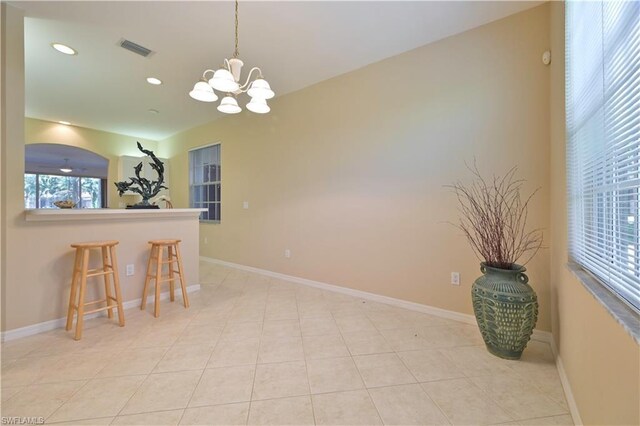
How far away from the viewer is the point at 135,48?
2777 millimetres

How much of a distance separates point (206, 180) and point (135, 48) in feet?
9.42

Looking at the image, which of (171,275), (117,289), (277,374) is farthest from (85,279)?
(277,374)

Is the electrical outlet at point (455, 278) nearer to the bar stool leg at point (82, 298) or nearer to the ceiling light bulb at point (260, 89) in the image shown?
the ceiling light bulb at point (260, 89)

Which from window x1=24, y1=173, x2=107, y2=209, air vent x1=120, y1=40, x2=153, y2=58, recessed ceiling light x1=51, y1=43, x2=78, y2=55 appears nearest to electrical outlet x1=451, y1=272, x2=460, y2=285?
air vent x1=120, y1=40, x2=153, y2=58

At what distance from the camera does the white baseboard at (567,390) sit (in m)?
1.27

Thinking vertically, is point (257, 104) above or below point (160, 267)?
above

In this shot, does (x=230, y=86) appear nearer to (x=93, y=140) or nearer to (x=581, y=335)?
(x=581, y=335)

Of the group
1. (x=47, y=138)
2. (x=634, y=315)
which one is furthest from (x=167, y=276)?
(x=47, y=138)

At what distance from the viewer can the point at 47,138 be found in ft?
16.5

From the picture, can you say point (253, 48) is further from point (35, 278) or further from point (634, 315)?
point (634, 315)

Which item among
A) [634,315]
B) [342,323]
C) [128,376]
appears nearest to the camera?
[634,315]

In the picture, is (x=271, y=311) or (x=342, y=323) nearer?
(x=342, y=323)

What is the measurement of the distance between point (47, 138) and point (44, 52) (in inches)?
125

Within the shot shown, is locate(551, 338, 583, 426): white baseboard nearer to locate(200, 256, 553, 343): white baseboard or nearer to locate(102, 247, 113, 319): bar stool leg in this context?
locate(200, 256, 553, 343): white baseboard
